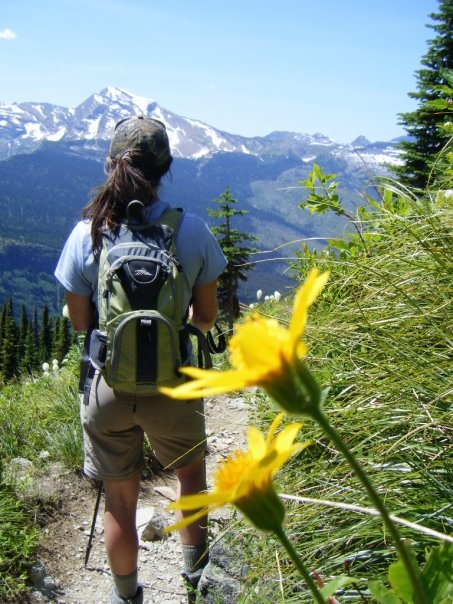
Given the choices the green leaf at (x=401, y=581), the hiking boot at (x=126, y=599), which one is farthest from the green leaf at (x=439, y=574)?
the hiking boot at (x=126, y=599)

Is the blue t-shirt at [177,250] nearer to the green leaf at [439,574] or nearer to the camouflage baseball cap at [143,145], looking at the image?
the camouflage baseball cap at [143,145]

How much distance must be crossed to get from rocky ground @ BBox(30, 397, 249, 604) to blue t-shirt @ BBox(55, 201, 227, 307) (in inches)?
43.7

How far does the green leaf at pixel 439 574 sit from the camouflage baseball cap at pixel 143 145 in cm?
245

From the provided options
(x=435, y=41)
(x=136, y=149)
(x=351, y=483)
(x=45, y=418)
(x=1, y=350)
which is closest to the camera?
(x=351, y=483)

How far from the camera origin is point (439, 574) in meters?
0.66

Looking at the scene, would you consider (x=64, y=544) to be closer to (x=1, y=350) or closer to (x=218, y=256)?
(x=218, y=256)

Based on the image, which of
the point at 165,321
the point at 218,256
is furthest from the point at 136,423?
the point at 218,256

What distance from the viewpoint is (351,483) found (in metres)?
1.73

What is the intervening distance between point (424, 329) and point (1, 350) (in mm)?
55692

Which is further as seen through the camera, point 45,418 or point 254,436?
point 45,418

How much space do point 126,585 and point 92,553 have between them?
1111mm

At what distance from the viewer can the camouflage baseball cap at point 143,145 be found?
286cm

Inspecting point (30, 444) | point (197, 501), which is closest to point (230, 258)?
point (30, 444)

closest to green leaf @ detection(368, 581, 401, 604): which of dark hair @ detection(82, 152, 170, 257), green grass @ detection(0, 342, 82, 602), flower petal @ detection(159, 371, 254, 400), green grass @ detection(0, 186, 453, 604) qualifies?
flower petal @ detection(159, 371, 254, 400)
